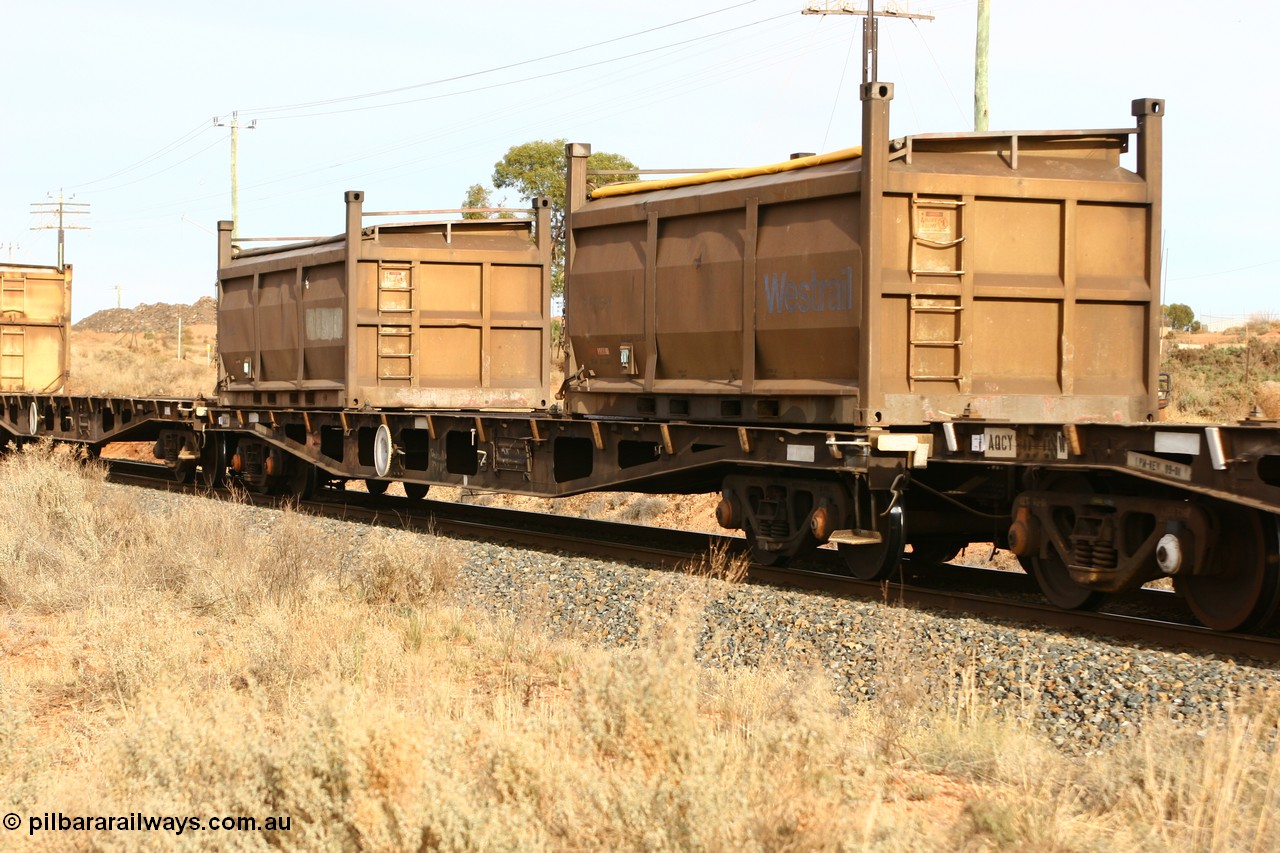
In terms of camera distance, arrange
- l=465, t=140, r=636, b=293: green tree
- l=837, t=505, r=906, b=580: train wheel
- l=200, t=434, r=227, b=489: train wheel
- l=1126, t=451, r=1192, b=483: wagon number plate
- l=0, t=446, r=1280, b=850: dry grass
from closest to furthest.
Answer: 1. l=0, t=446, r=1280, b=850: dry grass
2. l=1126, t=451, r=1192, b=483: wagon number plate
3. l=837, t=505, r=906, b=580: train wheel
4. l=200, t=434, r=227, b=489: train wheel
5. l=465, t=140, r=636, b=293: green tree

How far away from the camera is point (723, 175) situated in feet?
40.3

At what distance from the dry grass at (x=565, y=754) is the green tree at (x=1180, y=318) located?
5768cm

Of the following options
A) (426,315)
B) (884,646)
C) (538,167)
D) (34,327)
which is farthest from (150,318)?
(884,646)

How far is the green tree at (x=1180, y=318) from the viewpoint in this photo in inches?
2409

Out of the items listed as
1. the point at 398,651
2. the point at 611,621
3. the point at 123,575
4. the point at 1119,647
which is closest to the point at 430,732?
the point at 398,651

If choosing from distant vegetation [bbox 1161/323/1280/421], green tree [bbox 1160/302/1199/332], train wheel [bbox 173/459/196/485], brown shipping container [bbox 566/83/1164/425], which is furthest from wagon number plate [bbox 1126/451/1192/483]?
green tree [bbox 1160/302/1199/332]

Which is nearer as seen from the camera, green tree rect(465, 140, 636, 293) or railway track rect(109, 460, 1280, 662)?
railway track rect(109, 460, 1280, 662)

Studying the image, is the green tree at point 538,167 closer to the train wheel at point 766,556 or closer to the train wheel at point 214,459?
the train wheel at point 214,459

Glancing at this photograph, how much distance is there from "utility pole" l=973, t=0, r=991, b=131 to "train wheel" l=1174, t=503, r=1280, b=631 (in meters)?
12.0

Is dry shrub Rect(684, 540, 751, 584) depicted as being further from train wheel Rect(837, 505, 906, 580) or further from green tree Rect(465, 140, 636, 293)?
green tree Rect(465, 140, 636, 293)

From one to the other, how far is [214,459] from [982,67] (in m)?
13.4

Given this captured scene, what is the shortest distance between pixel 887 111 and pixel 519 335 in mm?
8143

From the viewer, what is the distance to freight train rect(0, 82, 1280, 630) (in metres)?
8.88

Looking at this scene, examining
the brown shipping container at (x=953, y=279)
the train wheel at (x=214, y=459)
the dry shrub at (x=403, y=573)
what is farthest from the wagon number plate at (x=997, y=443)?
the train wheel at (x=214, y=459)
